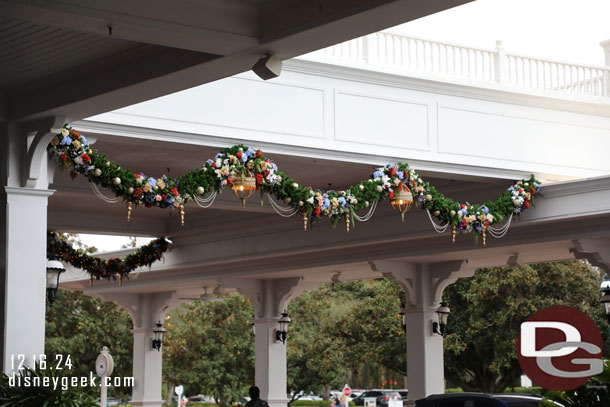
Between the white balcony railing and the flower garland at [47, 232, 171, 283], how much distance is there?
6.34 m

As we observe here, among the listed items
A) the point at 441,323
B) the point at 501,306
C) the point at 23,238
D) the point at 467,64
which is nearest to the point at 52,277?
the point at 23,238

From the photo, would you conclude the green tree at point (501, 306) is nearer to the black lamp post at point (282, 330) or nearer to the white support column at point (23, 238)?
the black lamp post at point (282, 330)

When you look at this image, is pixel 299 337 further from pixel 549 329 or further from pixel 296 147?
pixel 549 329

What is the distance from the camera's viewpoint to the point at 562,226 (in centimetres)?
1550

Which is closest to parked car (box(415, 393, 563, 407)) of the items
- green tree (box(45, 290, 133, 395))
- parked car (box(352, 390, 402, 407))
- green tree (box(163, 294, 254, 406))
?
green tree (box(45, 290, 133, 395))

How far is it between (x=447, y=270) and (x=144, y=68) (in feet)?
40.2

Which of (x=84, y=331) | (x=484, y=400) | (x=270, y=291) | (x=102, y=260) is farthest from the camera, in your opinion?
(x=84, y=331)

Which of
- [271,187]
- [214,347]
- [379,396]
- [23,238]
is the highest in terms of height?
[271,187]

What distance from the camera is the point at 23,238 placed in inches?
392

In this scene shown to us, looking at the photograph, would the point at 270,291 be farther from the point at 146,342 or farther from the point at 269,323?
the point at 146,342

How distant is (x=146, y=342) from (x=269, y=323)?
16.1 feet

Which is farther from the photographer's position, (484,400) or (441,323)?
(441,323)

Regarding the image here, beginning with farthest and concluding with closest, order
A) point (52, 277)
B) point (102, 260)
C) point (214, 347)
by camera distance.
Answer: point (214, 347)
point (102, 260)
point (52, 277)

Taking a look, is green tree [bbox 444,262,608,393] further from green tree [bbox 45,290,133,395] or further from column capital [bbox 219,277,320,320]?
green tree [bbox 45,290,133,395]
